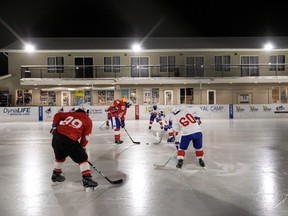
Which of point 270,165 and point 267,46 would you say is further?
point 267,46

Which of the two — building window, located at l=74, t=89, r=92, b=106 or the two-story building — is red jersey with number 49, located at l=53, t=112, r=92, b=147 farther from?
building window, located at l=74, t=89, r=92, b=106

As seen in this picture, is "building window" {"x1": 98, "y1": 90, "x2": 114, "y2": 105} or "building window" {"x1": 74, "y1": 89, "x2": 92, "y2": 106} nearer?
"building window" {"x1": 74, "y1": 89, "x2": 92, "y2": 106}

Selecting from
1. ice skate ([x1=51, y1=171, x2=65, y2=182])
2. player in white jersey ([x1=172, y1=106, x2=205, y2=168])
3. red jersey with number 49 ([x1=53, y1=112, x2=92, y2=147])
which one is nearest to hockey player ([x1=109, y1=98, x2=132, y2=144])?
player in white jersey ([x1=172, y1=106, x2=205, y2=168])

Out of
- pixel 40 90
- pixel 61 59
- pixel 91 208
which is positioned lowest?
pixel 91 208

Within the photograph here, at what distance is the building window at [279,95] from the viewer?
1272 inches

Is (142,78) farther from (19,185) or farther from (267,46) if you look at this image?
(19,185)

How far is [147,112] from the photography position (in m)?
27.8

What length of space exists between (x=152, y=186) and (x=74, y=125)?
6.16 ft

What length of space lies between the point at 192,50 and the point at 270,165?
975 inches

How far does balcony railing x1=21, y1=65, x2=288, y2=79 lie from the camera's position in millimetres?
32000

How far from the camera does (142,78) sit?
30.6 meters

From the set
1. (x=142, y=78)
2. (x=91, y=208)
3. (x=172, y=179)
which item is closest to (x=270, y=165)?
(x=172, y=179)

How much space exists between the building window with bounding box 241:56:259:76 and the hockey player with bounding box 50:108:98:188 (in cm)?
2820

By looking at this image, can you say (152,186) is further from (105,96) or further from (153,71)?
(153,71)
